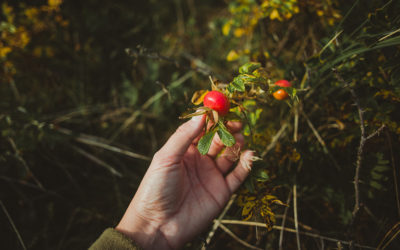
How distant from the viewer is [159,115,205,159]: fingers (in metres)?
1.08

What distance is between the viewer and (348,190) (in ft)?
4.37

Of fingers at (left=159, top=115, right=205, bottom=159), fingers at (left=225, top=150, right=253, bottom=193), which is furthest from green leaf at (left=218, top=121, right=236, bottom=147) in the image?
fingers at (left=225, top=150, right=253, bottom=193)

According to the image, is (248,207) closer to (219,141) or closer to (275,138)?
(219,141)

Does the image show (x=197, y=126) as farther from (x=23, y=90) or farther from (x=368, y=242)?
(x=23, y=90)

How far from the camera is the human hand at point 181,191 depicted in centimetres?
114

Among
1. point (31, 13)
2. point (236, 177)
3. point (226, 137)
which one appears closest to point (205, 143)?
point (226, 137)

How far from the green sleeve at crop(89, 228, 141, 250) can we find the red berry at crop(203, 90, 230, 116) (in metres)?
0.83

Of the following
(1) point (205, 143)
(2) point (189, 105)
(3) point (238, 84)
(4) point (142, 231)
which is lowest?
(4) point (142, 231)

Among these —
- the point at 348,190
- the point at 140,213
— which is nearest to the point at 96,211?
the point at 140,213

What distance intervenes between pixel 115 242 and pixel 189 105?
84 cm

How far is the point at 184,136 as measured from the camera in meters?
1.08

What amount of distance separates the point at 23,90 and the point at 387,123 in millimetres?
2997

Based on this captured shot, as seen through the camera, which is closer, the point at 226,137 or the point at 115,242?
the point at 226,137

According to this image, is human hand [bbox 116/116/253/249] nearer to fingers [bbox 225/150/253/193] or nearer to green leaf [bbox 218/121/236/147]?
fingers [bbox 225/150/253/193]
